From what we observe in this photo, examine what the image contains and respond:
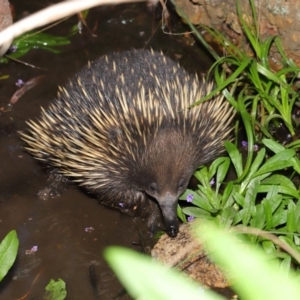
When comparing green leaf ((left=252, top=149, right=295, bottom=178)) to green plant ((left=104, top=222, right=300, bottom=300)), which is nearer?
green plant ((left=104, top=222, right=300, bottom=300))

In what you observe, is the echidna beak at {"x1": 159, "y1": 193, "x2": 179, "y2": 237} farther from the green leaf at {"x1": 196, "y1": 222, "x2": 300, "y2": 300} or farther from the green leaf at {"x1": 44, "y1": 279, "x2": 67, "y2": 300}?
the green leaf at {"x1": 196, "y1": 222, "x2": 300, "y2": 300}

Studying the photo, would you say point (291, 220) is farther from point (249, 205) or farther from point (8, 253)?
point (8, 253)

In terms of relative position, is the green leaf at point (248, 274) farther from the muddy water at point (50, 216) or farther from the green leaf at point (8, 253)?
the muddy water at point (50, 216)

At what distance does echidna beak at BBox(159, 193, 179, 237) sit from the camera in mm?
2818

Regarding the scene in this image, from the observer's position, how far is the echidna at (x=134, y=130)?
9.30 feet

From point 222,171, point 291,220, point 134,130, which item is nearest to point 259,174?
point 222,171

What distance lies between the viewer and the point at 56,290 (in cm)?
295

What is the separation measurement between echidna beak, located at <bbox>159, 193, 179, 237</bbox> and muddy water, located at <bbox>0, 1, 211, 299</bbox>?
44cm

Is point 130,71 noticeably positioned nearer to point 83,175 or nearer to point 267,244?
point 83,175

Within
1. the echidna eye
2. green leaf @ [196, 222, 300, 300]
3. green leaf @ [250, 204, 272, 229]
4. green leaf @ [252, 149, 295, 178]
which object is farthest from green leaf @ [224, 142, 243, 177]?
green leaf @ [196, 222, 300, 300]

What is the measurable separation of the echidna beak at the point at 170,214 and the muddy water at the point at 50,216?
439mm

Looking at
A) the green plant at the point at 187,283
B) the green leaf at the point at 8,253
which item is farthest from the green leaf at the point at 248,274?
the green leaf at the point at 8,253

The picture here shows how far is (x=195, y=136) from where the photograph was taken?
2.99m

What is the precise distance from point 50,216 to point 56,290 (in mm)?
592
